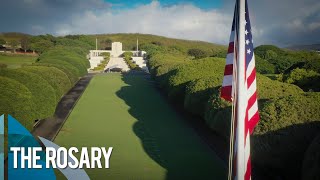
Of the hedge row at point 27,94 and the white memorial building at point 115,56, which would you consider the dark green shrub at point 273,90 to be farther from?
the white memorial building at point 115,56

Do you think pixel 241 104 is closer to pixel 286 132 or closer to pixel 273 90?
pixel 286 132

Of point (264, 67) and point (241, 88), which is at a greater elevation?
point (241, 88)

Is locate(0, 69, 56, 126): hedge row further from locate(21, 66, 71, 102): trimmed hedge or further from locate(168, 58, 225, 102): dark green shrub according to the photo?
locate(168, 58, 225, 102): dark green shrub

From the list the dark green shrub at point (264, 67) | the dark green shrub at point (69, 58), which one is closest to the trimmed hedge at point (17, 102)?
the dark green shrub at point (69, 58)

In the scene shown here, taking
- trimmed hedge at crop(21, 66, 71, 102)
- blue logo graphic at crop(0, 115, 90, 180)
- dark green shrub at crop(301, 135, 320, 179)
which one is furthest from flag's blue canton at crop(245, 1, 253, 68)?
trimmed hedge at crop(21, 66, 71, 102)

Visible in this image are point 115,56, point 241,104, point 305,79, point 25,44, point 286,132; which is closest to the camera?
point 241,104

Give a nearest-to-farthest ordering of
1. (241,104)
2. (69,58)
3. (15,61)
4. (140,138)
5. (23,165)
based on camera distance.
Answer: (241,104) < (23,165) < (140,138) < (69,58) < (15,61)

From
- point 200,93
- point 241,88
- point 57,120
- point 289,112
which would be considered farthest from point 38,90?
point 241,88

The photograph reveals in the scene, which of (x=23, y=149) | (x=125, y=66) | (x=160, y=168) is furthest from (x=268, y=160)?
(x=125, y=66)
